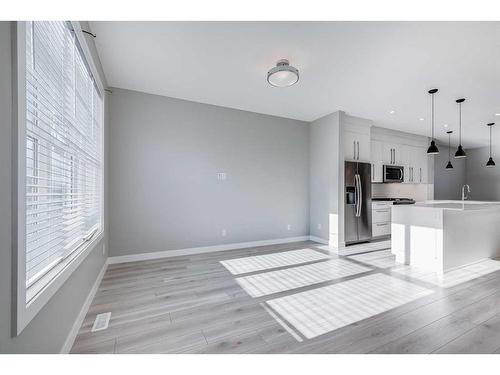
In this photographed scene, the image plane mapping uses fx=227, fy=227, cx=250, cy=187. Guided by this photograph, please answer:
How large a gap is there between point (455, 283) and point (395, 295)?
989 millimetres

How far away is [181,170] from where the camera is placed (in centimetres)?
403

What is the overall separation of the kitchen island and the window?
410 centimetres

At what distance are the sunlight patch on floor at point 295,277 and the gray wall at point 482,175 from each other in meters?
7.67

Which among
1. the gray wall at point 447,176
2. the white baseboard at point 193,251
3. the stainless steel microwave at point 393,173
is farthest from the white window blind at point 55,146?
the gray wall at point 447,176

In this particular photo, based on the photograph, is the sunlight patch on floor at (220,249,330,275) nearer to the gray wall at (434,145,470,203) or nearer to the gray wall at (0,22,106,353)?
the gray wall at (0,22,106,353)

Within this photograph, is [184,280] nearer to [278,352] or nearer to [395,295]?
[278,352]

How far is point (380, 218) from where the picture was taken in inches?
210

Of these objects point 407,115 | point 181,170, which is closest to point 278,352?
point 181,170

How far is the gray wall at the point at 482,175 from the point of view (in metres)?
7.48

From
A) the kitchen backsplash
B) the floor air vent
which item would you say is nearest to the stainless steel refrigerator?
the kitchen backsplash

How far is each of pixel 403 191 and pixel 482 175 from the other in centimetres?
382

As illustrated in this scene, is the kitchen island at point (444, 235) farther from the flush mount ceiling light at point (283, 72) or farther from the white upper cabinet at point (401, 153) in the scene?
the flush mount ceiling light at point (283, 72)

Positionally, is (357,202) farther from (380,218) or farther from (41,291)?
(41,291)

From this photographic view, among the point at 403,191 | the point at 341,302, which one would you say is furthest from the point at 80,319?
the point at 403,191
